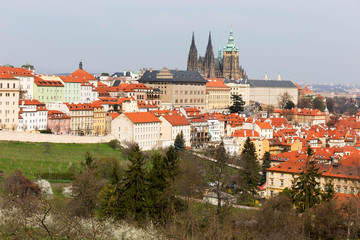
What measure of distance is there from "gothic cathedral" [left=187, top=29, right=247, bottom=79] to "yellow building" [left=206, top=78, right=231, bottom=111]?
1184 inches

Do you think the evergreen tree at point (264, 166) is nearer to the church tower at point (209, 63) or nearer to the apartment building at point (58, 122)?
the apartment building at point (58, 122)

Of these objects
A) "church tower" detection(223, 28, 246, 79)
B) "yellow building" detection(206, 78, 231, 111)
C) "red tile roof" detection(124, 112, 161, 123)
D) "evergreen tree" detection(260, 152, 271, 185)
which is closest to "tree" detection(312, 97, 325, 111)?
"yellow building" detection(206, 78, 231, 111)

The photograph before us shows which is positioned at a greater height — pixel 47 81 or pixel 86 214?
pixel 47 81

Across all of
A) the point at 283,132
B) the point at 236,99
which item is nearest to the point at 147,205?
the point at 283,132

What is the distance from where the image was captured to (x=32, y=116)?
5844 cm

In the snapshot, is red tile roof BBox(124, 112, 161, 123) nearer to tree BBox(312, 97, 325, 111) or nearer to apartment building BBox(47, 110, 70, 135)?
apartment building BBox(47, 110, 70, 135)

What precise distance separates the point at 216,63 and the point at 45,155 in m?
97.9

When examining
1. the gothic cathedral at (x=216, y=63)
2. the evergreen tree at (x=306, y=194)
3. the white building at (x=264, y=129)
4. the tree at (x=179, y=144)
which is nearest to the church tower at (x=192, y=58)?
the gothic cathedral at (x=216, y=63)

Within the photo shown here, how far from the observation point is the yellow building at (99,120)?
6575cm

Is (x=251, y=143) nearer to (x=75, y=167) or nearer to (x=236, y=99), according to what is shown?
(x=75, y=167)

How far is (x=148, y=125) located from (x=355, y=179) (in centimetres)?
2743

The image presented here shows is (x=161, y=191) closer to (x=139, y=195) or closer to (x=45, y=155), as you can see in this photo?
(x=139, y=195)

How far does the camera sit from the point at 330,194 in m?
33.4

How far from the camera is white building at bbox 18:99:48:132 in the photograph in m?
57.5
